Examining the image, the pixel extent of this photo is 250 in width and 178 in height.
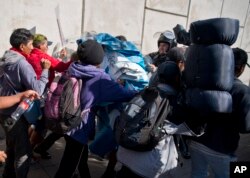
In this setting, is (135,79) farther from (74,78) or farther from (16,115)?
(16,115)

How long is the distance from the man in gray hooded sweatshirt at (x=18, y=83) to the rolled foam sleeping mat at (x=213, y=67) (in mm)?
1483

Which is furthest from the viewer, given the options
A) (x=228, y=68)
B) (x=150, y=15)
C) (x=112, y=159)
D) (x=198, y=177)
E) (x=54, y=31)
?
(x=150, y=15)

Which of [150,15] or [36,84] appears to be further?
[150,15]

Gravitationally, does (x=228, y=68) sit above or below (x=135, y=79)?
above

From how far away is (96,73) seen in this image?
9.09 feet

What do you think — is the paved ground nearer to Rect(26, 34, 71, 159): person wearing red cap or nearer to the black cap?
Rect(26, 34, 71, 159): person wearing red cap

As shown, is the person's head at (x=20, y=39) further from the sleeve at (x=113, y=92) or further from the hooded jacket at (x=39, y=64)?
the sleeve at (x=113, y=92)

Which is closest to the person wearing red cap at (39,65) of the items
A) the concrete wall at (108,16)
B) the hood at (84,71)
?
the hood at (84,71)

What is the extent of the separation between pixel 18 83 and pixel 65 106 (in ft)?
1.99

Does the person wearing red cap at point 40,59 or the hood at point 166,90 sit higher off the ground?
the hood at point 166,90

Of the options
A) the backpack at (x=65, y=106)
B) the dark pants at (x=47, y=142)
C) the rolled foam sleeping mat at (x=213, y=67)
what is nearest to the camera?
the rolled foam sleeping mat at (x=213, y=67)

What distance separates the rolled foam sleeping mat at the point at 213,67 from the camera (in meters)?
2.20

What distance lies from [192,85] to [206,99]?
19cm

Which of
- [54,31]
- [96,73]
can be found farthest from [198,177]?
[54,31]
